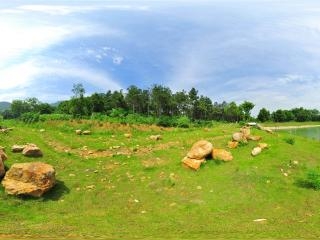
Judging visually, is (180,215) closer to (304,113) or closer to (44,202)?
(44,202)

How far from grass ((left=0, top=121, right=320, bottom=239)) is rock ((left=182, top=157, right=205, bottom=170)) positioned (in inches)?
15.8

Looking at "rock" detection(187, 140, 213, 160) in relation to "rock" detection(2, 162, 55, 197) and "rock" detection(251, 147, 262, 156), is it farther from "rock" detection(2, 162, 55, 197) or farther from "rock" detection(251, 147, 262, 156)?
"rock" detection(2, 162, 55, 197)

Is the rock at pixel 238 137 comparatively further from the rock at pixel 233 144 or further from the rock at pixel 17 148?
the rock at pixel 17 148

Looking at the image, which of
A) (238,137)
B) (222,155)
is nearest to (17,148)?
(222,155)

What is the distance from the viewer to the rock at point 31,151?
93.0 ft

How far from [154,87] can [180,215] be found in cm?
7685

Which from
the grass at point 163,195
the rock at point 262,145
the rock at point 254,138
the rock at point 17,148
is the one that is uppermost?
the rock at point 254,138

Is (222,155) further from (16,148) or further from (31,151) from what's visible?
(16,148)

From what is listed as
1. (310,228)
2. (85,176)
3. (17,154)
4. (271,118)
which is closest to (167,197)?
(85,176)

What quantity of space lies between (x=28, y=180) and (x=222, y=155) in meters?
12.2

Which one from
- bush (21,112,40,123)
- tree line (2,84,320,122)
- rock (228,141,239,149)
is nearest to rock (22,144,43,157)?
rock (228,141,239,149)

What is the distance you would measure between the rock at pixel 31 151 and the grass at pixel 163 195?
452mm

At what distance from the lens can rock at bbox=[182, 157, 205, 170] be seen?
26.2 metres

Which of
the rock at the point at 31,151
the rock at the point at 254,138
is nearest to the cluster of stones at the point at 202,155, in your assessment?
the rock at the point at 254,138
